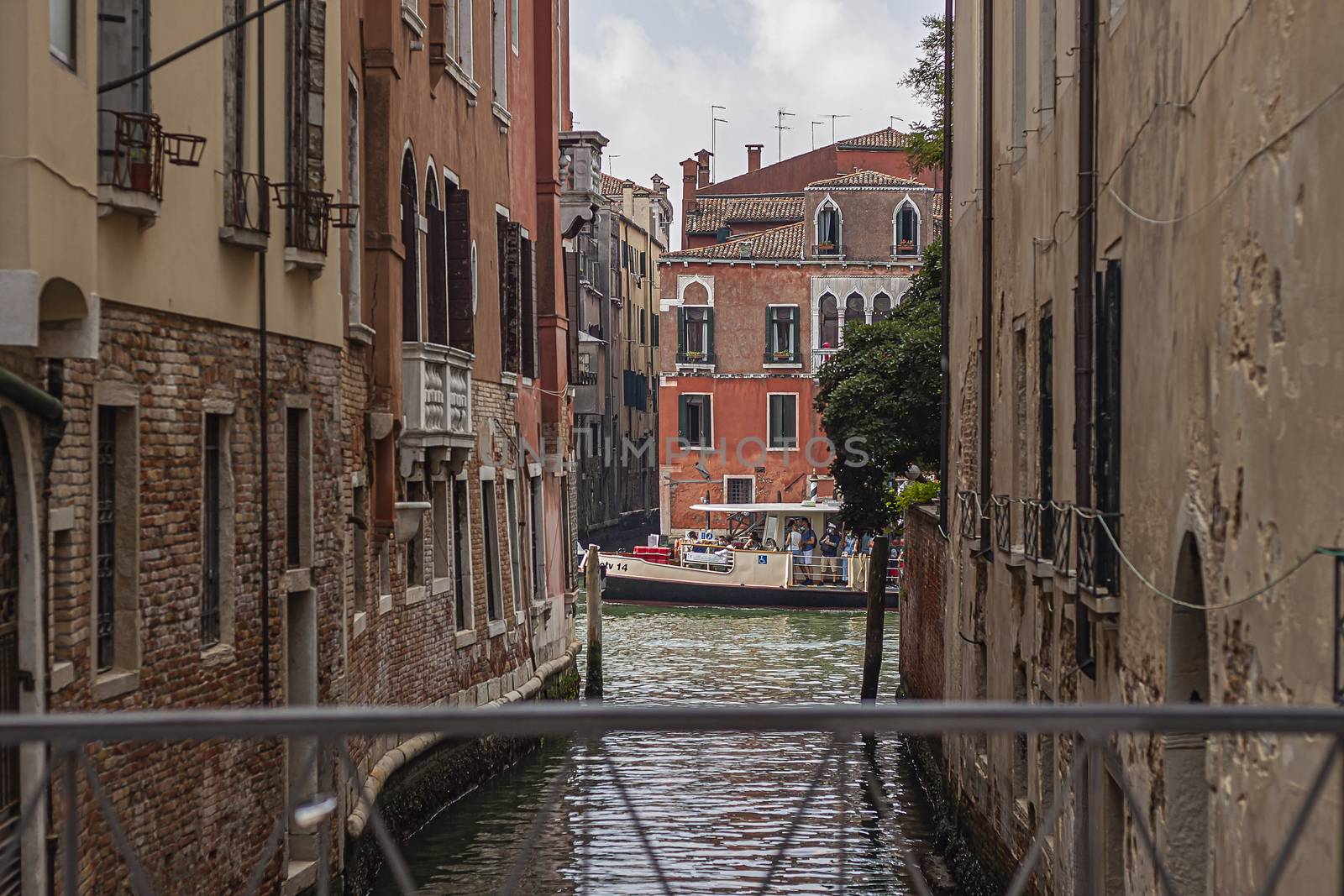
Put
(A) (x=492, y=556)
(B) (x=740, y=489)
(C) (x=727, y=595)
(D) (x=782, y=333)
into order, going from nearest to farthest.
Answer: (A) (x=492, y=556)
(C) (x=727, y=595)
(D) (x=782, y=333)
(B) (x=740, y=489)

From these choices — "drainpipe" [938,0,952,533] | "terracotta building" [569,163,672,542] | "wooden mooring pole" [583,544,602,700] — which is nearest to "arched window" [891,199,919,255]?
"terracotta building" [569,163,672,542]

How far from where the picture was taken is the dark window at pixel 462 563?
18141 mm

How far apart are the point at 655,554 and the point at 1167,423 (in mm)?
35545

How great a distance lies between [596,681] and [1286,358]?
20.0 meters

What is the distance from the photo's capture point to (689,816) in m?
16.8

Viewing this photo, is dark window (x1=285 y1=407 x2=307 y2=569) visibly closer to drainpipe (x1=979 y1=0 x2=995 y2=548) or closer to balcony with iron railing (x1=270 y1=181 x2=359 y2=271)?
balcony with iron railing (x1=270 y1=181 x2=359 y2=271)

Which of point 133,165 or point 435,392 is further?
point 435,392

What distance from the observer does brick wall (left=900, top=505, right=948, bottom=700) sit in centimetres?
1900

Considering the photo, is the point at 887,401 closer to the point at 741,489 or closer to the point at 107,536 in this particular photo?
the point at 741,489

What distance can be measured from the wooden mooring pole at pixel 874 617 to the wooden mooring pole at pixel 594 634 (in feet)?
12.1

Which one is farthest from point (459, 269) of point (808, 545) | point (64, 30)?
point (808, 545)

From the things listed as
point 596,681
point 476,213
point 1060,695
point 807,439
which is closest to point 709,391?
point 807,439

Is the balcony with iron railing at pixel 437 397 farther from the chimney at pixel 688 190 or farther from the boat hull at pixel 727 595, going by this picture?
the chimney at pixel 688 190

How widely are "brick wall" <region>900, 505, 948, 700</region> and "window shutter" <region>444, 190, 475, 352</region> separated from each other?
16.6 ft
